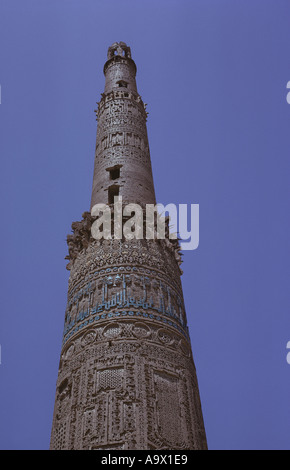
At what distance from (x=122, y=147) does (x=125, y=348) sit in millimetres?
5580

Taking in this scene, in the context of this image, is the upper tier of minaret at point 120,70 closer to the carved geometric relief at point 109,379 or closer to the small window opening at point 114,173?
the small window opening at point 114,173

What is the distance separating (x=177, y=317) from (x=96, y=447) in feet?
9.53

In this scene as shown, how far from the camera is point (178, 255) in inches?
427

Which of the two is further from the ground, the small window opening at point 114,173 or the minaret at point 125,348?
the small window opening at point 114,173

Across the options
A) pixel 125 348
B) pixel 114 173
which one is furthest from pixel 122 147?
pixel 125 348

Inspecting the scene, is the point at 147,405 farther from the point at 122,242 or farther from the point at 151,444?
the point at 122,242

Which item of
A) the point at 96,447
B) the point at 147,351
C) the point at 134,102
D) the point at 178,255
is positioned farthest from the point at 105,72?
the point at 96,447

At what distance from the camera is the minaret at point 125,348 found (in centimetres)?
740

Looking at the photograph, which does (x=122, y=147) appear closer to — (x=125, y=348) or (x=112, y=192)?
(x=112, y=192)

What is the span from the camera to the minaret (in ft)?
24.3

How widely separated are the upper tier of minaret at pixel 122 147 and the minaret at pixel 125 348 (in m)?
0.05

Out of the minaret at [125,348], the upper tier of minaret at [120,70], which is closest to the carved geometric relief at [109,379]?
the minaret at [125,348]

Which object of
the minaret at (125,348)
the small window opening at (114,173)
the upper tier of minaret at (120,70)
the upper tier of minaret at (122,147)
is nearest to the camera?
the minaret at (125,348)

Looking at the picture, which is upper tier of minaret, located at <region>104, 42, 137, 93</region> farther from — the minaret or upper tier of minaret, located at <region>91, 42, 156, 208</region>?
the minaret
